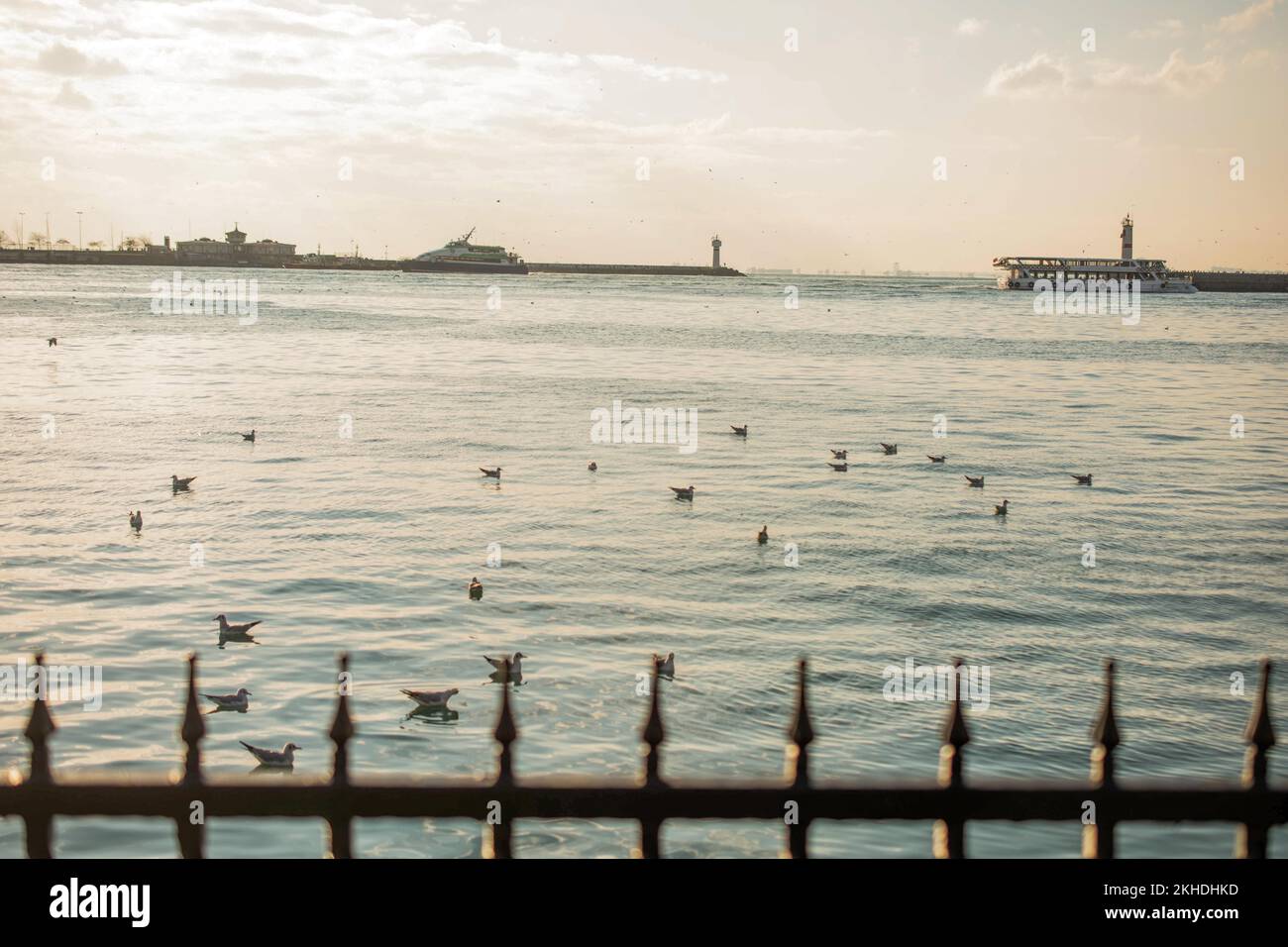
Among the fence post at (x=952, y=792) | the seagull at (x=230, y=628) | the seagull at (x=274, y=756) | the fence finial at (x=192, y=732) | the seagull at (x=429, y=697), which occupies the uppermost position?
the fence finial at (x=192, y=732)

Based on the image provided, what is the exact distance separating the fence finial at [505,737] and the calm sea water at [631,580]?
3.18 meters

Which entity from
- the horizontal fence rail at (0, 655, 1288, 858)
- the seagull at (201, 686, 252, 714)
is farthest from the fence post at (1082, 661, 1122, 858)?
the seagull at (201, 686, 252, 714)

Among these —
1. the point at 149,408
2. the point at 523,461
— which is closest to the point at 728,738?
the point at 523,461

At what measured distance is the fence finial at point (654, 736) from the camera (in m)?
4.90

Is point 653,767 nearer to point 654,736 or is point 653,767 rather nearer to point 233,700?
point 654,736

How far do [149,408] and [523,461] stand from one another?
20987 millimetres

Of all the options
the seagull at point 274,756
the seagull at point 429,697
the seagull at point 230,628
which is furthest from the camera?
the seagull at point 230,628

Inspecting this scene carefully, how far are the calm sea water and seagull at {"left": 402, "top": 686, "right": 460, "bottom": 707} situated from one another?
0.90 feet

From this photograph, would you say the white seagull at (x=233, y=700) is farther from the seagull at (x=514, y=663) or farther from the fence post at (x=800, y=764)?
the fence post at (x=800, y=764)

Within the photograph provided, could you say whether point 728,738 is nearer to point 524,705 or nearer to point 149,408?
point 524,705

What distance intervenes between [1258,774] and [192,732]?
179 inches

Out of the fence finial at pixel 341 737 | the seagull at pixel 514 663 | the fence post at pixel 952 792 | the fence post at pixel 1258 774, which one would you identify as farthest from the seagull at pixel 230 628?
the fence post at pixel 1258 774

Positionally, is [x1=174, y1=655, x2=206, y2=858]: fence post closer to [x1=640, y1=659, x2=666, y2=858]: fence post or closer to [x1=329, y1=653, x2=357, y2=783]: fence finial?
[x1=329, y1=653, x2=357, y2=783]: fence finial

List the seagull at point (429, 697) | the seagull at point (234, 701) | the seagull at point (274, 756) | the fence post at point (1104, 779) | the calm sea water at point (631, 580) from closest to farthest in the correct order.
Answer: the fence post at point (1104, 779), the seagull at point (274, 756), the calm sea water at point (631, 580), the seagull at point (429, 697), the seagull at point (234, 701)
